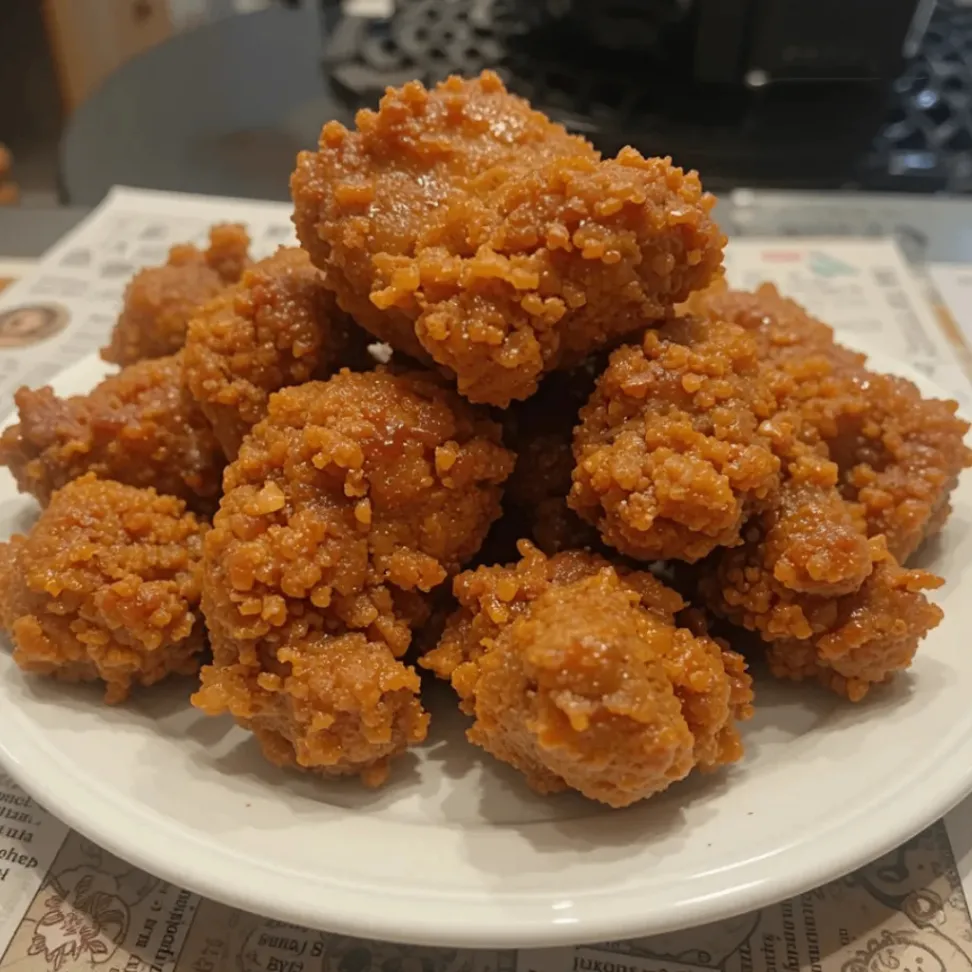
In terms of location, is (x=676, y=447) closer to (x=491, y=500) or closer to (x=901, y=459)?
(x=491, y=500)

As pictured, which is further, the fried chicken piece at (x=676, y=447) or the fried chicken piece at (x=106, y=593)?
the fried chicken piece at (x=106, y=593)

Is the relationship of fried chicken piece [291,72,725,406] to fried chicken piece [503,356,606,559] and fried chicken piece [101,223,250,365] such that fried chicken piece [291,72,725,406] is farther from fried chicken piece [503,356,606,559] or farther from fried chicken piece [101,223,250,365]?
fried chicken piece [101,223,250,365]

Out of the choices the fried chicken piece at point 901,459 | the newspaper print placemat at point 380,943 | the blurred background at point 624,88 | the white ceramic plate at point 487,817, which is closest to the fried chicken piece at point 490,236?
the fried chicken piece at point 901,459

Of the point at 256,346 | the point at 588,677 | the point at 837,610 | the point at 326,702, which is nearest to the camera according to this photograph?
the point at 588,677

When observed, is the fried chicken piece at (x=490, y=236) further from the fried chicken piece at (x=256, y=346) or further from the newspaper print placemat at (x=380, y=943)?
the newspaper print placemat at (x=380, y=943)

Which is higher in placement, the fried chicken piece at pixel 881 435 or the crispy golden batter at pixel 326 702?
the fried chicken piece at pixel 881 435

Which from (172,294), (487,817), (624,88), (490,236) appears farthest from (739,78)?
(487,817)

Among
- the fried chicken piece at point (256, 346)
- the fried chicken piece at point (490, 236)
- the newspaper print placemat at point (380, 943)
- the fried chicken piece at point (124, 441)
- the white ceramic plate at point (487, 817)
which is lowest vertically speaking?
the newspaper print placemat at point (380, 943)
